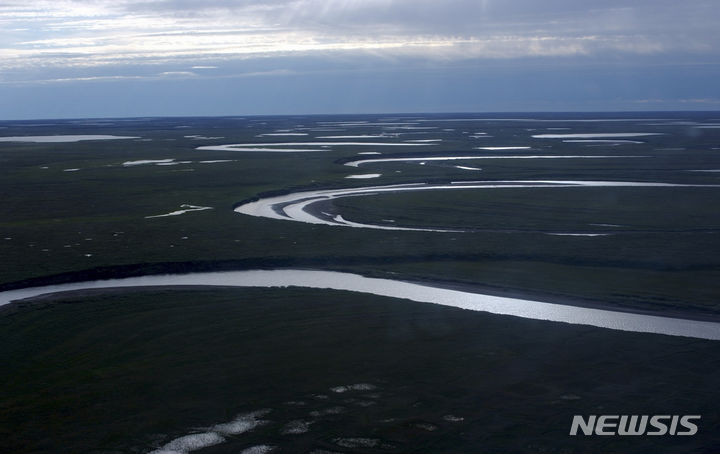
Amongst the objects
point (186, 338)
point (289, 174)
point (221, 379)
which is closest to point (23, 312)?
point (186, 338)

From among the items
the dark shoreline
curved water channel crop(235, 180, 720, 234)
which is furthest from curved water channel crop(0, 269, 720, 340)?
curved water channel crop(235, 180, 720, 234)

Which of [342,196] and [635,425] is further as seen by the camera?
[342,196]

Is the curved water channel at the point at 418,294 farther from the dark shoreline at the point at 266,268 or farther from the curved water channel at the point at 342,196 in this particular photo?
the curved water channel at the point at 342,196

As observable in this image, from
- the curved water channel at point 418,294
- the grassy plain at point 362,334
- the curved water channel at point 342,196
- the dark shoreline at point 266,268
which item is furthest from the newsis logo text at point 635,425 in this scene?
the curved water channel at point 342,196

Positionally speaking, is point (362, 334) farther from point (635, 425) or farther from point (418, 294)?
point (635, 425)

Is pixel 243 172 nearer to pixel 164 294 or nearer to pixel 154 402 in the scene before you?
pixel 164 294

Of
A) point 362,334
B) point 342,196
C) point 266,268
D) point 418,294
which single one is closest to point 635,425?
point 362,334
